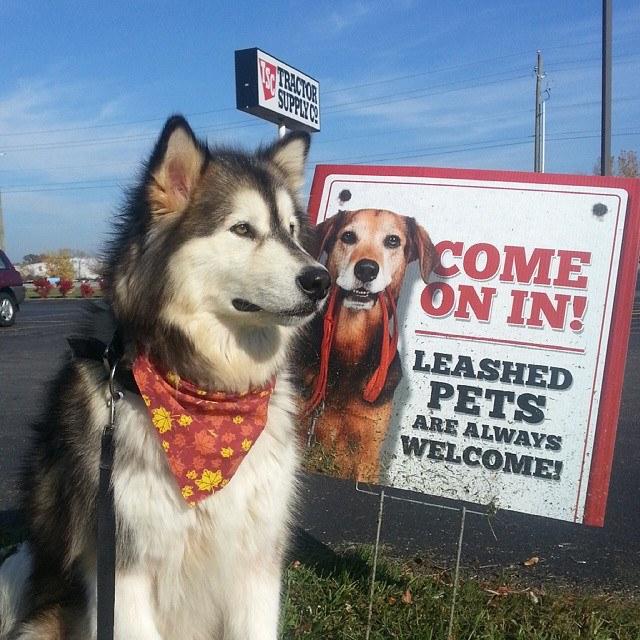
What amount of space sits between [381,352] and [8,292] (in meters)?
16.6

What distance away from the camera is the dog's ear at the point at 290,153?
2971 mm

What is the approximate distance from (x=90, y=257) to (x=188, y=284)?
489 millimetres

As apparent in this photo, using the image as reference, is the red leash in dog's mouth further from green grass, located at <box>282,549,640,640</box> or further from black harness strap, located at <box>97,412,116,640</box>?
black harness strap, located at <box>97,412,116,640</box>

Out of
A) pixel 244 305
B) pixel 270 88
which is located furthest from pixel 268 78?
pixel 244 305

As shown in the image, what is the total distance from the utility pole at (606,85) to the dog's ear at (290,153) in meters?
11.6

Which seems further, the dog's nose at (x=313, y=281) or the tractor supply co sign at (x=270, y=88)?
the tractor supply co sign at (x=270, y=88)

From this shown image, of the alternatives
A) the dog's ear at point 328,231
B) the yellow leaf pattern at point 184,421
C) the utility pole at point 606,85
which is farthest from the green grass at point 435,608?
the utility pole at point 606,85

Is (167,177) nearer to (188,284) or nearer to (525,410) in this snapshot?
(188,284)

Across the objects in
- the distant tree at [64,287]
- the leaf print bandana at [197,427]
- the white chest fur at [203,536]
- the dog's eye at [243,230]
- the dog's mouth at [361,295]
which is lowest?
the distant tree at [64,287]

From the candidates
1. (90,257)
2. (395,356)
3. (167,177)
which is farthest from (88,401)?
(395,356)

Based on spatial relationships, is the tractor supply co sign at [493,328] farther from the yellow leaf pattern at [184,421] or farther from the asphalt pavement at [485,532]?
the yellow leaf pattern at [184,421]

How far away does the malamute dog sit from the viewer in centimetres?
234

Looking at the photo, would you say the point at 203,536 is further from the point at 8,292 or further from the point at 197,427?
the point at 8,292

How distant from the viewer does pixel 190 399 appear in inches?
96.3
